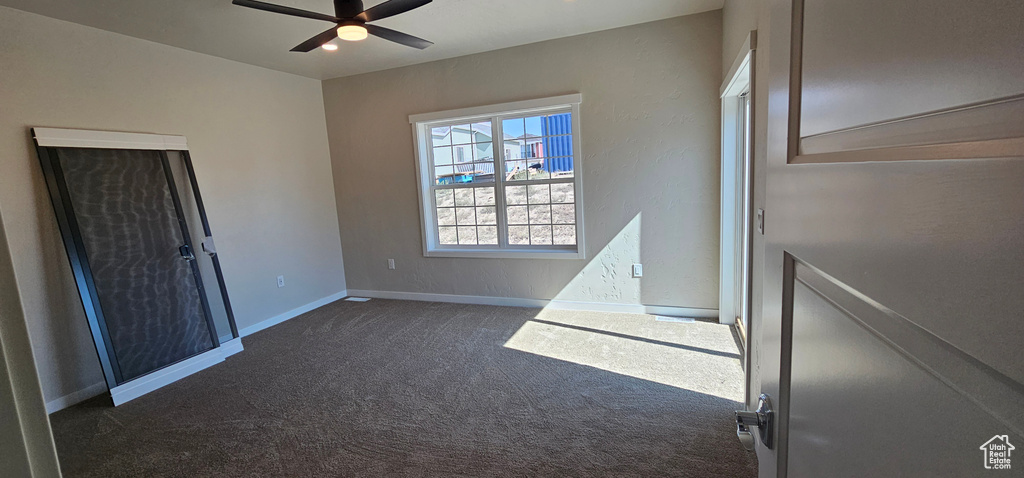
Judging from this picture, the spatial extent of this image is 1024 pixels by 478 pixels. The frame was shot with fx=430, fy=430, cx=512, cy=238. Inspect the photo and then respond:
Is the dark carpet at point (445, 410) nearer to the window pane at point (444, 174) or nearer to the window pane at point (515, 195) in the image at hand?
the window pane at point (515, 195)

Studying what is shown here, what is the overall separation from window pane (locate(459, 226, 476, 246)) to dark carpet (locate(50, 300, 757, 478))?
1.23 m

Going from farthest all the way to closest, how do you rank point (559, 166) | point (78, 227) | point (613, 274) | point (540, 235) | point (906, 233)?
point (540, 235) < point (559, 166) < point (613, 274) < point (78, 227) < point (906, 233)

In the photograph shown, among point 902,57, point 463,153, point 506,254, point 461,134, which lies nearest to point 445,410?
point 506,254

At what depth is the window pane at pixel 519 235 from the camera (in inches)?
180

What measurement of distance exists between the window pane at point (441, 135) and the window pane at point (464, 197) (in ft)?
1.80

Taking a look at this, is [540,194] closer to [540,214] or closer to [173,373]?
[540,214]

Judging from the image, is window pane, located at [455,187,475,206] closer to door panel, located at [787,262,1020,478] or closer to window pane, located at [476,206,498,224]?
window pane, located at [476,206,498,224]

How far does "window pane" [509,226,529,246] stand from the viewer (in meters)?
4.57

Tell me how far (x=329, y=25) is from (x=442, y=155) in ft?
5.80

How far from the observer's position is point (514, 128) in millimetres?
4426

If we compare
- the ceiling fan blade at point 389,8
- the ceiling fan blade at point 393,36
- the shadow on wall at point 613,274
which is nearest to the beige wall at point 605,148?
the shadow on wall at point 613,274

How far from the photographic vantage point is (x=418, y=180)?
15.5 feet

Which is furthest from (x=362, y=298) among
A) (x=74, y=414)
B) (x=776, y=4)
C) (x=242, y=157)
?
(x=776, y=4)

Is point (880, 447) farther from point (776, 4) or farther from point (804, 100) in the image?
point (776, 4)
